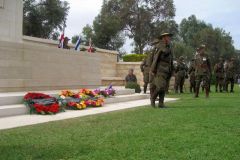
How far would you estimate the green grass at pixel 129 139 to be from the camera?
584 cm

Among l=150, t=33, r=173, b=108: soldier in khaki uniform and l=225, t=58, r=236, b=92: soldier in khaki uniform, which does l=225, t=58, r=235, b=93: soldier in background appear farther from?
l=150, t=33, r=173, b=108: soldier in khaki uniform

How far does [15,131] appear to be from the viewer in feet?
26.2

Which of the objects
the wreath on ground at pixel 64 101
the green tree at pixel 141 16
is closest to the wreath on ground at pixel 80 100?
the wreath on ground at pixel 64 101

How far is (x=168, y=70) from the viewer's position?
12.8 metres

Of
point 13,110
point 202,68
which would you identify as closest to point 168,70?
point 13,110

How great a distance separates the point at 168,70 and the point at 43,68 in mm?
3995

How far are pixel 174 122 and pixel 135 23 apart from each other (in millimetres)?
52737

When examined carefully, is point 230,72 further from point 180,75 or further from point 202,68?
point 202,68

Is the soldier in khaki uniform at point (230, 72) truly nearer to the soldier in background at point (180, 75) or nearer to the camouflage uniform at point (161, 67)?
the soldier in background at point (180, 75)

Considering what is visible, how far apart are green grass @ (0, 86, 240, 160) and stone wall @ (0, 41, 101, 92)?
377 centimetres

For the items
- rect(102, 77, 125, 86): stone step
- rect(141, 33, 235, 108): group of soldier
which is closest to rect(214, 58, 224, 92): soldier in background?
rect(141, 33, 235, 108): group of soldier

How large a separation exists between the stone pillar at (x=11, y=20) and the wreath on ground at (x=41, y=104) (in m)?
3.22

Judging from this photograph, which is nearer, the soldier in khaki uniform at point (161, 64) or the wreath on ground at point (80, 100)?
the wreath on ground at point (80, 100)

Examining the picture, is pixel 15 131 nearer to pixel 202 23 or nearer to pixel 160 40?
pixel 160 40
